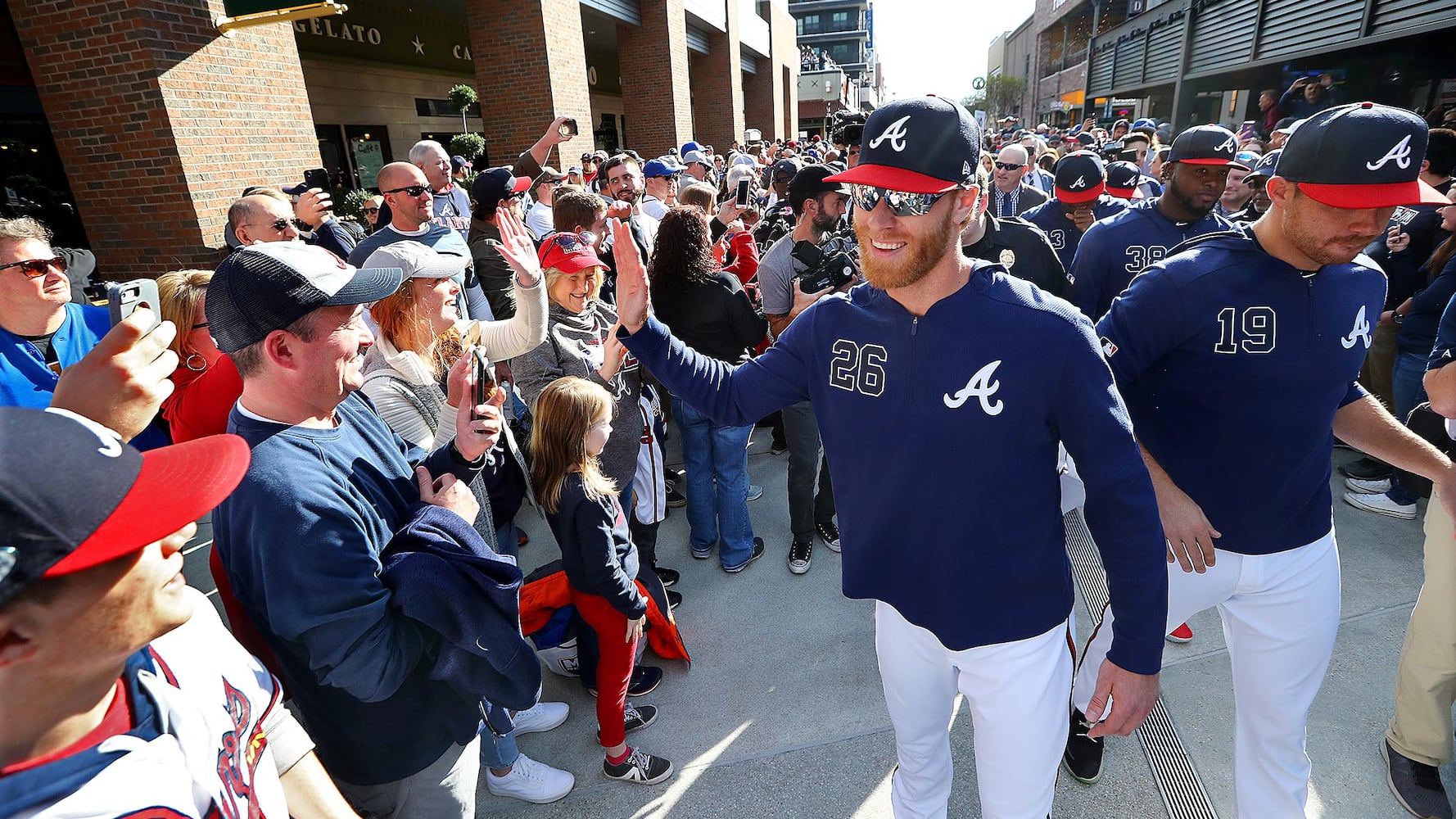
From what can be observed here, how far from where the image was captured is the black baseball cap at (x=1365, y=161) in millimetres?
1868


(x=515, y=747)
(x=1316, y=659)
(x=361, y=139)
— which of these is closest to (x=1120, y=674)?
(x=1316, y=659)

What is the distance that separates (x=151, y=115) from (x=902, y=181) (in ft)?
23.1

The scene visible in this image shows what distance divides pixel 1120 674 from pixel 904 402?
88 cm

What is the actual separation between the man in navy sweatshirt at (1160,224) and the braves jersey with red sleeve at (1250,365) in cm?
130

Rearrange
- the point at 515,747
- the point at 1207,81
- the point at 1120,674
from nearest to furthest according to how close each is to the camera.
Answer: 1. the point at 1120,674
2. the point at 515,747
3. the point at 1207,81

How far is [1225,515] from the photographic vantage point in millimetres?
2127

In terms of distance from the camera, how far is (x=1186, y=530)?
2.07 meters

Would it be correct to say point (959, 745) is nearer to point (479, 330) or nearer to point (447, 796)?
point (447, 796)

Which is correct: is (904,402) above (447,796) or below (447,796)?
above

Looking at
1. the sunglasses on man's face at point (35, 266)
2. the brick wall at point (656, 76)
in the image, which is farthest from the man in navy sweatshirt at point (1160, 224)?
the brick wall at point (656, 76)

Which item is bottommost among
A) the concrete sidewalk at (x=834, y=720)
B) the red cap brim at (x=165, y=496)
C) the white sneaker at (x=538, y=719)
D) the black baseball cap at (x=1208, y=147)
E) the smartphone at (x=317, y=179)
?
the concrete sidewalk at (x=834, y=720)

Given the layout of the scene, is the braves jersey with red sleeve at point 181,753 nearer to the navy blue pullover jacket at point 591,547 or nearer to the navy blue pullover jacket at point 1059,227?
the navy blue pullover jacket at point 591,547

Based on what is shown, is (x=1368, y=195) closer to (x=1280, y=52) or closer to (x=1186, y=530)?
(x=1186, y=530)

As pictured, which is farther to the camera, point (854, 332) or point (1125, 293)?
point (1125, 293)
